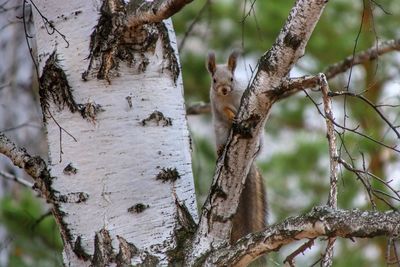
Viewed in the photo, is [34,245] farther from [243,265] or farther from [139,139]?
[243,265]

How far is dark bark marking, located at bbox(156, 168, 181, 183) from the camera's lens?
5.35 ft

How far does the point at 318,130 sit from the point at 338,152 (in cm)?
385

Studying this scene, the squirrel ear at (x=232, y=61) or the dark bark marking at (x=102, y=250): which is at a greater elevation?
the squirrel ear at (x=232, y=61)

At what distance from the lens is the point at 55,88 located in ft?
5.36

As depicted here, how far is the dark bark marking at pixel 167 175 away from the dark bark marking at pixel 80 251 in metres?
0.20

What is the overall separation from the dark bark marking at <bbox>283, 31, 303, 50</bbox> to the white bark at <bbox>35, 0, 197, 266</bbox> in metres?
0.36

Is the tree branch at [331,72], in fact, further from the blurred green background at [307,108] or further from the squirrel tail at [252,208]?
the blurred green background at [307,108]

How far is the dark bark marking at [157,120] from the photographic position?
1645 millimetres

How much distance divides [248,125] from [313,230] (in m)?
0.25

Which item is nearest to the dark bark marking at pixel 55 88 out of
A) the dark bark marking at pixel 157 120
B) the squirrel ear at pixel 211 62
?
the dark bark marking at pixel 157 120

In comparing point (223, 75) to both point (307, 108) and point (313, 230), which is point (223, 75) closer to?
point (313, 230)

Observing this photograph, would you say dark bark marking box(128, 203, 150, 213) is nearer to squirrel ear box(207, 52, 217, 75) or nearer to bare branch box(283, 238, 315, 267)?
bare branch box(283, 238, 315, 267)

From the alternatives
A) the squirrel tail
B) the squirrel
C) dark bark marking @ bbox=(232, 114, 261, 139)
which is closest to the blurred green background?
the squirrel

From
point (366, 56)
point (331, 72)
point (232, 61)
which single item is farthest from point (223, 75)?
point (366, 56)
